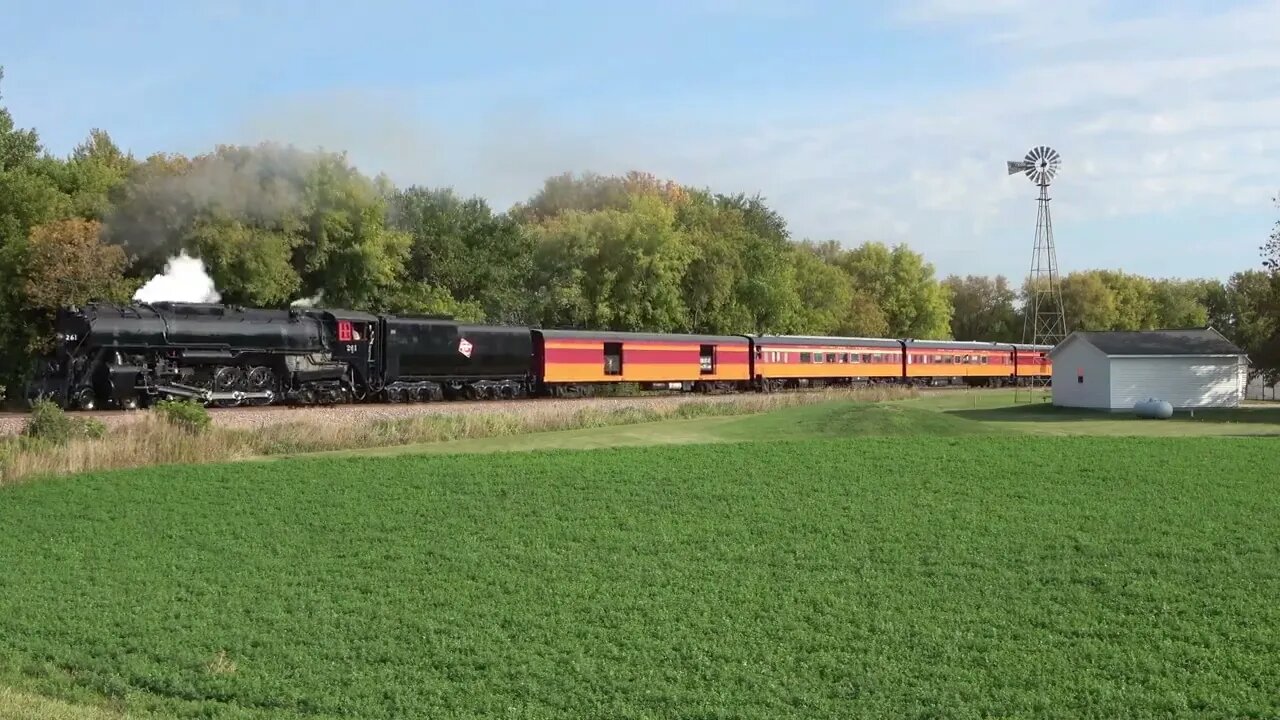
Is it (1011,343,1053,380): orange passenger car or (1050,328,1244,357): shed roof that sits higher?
(1050,328,1244,357): shed roof

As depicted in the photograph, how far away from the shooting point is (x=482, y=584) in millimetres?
12383

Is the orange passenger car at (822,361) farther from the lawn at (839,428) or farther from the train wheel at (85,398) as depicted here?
the train wheel at (85,398)

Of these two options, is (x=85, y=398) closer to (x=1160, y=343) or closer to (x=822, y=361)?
(x=822, y=361)

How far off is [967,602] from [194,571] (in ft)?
29.8

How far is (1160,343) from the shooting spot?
4297 centimetres

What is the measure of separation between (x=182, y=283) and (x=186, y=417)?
14264 millimetres

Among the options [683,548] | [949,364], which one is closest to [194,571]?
[683,548]

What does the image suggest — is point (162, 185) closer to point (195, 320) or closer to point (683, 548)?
point (195, 320)

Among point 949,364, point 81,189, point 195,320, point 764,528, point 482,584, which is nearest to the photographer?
point 482,584

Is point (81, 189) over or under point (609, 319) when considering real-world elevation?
over

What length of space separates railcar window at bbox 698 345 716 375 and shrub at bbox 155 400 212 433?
2759cm

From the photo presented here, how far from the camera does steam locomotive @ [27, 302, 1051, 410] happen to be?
27000 mm

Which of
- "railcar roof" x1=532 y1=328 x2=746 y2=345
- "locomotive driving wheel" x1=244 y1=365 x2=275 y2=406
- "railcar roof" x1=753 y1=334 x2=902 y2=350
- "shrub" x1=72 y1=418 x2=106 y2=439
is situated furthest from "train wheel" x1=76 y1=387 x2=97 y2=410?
"railcar roof" x1=753 y1=334 x2=902 y2=350

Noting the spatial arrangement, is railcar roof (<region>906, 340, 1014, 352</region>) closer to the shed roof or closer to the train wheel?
the shed roof
